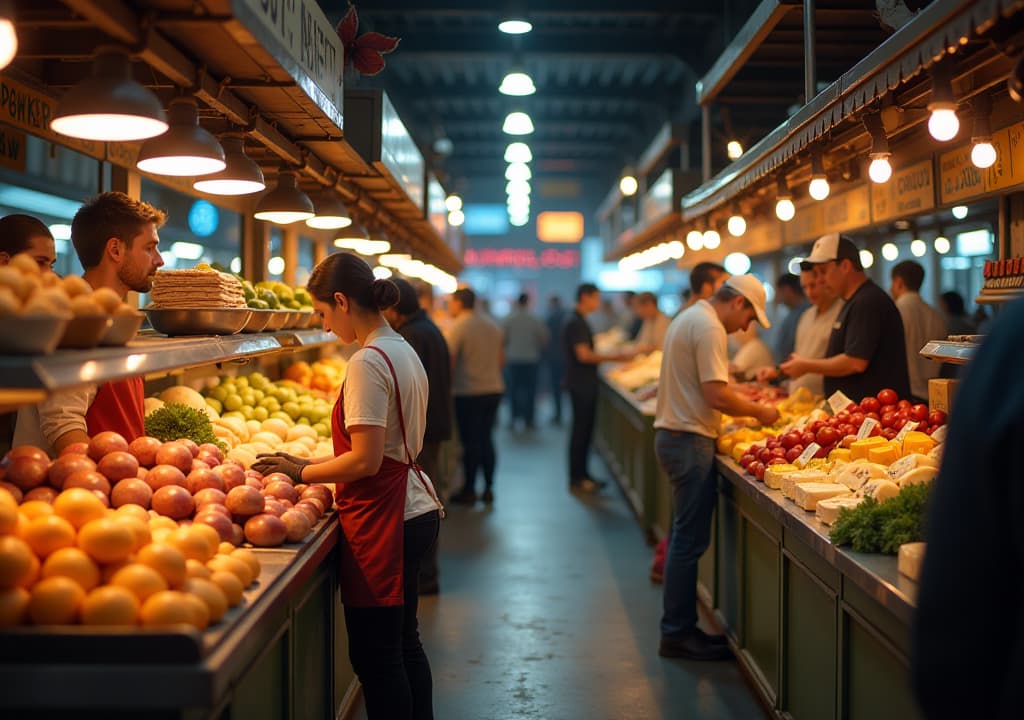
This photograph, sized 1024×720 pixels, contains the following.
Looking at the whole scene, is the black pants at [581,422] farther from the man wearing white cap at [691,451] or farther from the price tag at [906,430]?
the price tag at [906,430]

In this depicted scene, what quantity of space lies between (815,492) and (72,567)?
2931 mm

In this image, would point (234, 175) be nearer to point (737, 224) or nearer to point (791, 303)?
point (737, 224)

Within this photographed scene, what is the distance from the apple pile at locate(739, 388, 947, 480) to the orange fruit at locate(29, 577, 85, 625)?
3.54 metres

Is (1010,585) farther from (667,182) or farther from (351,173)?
(667,182)

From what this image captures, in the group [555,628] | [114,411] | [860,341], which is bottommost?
[555,628]

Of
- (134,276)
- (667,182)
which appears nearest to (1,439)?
(134,276)

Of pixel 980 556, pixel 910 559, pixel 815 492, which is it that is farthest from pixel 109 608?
pixel 815 492

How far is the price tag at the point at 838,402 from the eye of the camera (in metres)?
5.75

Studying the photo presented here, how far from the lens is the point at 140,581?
2.55 m

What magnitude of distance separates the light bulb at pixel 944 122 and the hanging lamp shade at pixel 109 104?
2.65m

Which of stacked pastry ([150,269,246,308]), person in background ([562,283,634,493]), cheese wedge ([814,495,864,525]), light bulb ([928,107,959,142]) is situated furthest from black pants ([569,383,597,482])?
light bulb ([928,107,959,142])

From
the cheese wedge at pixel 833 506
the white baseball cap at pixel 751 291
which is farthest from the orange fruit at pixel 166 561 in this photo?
the white baseball cap at pixel 751 291

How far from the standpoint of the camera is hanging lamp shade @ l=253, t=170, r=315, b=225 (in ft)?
15.8

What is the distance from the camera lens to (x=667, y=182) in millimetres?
11031
